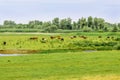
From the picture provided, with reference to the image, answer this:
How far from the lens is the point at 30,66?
2714 cm

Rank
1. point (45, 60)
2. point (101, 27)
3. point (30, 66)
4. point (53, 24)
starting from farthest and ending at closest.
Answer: point (53, 24)
point (101, 27)
point (45, 60)
point (30, 66)

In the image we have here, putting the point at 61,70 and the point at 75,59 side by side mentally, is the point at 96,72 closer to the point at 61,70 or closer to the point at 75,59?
the point at 61,70

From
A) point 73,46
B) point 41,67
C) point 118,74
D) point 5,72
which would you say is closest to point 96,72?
point 118,74

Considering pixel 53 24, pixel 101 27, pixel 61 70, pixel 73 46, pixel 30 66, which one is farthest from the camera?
pixel 53 24

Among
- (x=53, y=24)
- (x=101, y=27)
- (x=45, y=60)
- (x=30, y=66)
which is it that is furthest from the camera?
(x=53, y=24)

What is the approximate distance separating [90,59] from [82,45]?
27.7 m

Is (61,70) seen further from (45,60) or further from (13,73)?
(45,60)

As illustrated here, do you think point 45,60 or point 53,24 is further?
point 53,24

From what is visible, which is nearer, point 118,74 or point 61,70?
point 118,74

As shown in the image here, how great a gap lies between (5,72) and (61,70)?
168 inches

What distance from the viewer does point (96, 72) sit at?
23984mm

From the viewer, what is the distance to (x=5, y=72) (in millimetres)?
23984

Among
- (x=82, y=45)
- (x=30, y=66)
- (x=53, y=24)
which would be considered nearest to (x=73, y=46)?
(x=82, y=45)

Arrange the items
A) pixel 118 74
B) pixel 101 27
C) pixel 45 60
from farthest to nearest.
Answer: pixel 101 27 → pixel 45 60 → pixel 118 74
